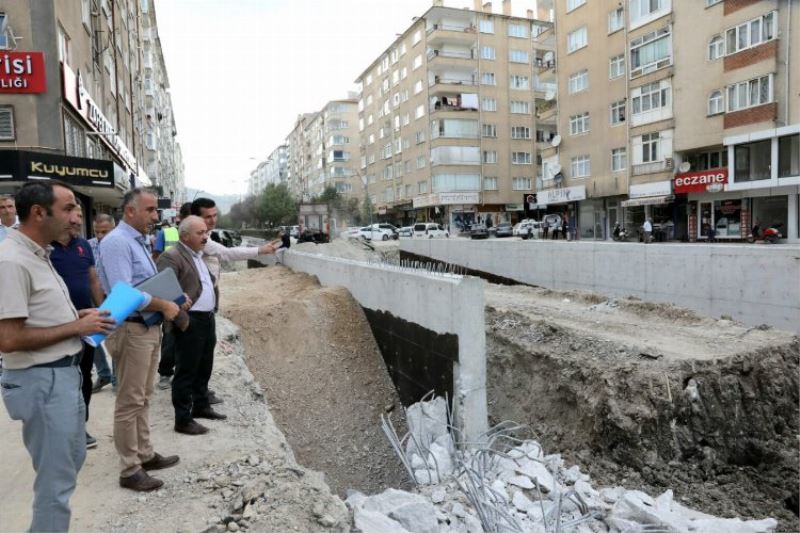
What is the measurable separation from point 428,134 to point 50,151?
127 feet

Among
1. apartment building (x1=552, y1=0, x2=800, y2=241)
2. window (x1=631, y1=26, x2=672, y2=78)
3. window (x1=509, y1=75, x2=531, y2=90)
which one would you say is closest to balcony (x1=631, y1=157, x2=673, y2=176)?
apartment building (x1=552, y1=0, x2=800, y2=241)

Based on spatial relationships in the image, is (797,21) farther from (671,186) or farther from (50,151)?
(50,151)

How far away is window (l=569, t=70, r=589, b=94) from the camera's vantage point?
120 feet

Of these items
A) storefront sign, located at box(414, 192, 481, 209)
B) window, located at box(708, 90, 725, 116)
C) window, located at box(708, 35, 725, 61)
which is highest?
window, located at box(708, 35, 725, 61)

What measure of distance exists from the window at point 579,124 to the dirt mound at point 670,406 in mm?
30587

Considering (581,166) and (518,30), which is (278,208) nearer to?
(518,30)

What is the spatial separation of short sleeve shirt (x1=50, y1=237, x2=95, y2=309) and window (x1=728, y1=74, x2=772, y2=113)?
29734 mm

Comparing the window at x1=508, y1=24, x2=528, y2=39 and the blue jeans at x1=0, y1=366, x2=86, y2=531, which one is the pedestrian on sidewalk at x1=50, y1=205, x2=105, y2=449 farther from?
the window at x1=508, y1=24, x2=528, y2=39

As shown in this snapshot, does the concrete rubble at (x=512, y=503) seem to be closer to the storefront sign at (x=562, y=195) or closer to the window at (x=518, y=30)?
the storefront sign at (x=562, y=195)

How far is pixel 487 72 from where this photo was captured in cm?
5212

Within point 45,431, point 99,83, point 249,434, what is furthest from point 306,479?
point 99,83

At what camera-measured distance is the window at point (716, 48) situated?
2738 centimetres

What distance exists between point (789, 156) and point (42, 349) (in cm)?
3004

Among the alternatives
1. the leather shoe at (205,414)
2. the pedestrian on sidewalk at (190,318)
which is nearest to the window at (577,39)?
the pedestrian on sidewalk at (190,318)
